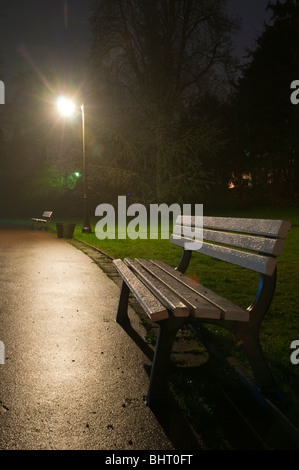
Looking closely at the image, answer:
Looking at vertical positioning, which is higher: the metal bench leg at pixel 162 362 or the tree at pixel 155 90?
the tree at pixel 155 90

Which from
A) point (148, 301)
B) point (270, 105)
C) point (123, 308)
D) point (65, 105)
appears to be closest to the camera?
point (148, 301)

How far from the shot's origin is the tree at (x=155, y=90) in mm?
25125

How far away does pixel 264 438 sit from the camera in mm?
2561

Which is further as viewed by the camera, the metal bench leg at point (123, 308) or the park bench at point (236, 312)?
the metal bench leg at point (123, 308)

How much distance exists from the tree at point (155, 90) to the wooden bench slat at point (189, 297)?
21.0 meters

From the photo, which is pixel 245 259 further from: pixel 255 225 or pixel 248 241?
pixel 255 225

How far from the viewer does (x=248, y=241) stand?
339 centimetres

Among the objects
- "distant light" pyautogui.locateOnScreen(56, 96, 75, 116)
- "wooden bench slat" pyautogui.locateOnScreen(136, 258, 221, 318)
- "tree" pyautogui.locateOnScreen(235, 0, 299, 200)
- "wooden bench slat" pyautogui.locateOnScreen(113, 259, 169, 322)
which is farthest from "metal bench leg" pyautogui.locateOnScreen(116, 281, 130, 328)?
"tree" pyautogui.locateOnScreen(235, 0, 299, 200)

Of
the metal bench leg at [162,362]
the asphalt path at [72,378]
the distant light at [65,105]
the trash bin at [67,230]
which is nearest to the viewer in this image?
the asphalt path at [72,378]

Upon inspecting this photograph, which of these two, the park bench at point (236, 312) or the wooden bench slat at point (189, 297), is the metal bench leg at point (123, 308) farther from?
the park bench at point (236, 312)

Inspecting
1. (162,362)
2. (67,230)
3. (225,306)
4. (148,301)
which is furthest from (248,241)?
(67,230)

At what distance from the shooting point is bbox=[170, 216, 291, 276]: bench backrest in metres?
2.99

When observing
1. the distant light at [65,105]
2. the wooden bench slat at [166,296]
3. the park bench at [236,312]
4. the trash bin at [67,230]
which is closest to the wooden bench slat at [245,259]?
the park bench at [236,312]

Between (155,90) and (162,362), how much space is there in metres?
24.0
